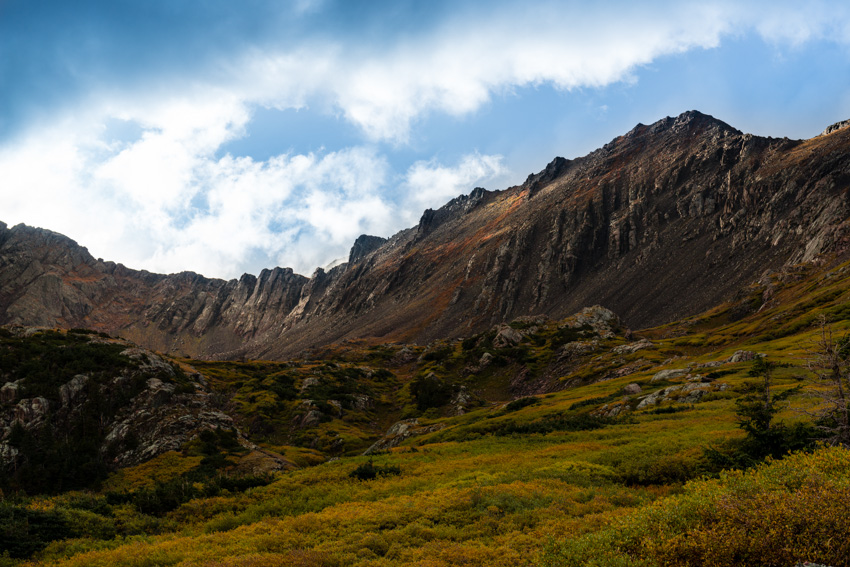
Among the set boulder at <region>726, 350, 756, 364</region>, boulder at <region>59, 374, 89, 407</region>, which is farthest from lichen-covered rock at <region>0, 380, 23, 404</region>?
boulder at <region>726, 350, 756, 364</region>

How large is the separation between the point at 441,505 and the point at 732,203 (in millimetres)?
190068

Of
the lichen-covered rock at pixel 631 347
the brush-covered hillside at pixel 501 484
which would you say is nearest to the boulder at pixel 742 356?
the brush-covered hillside at pixel 501 484

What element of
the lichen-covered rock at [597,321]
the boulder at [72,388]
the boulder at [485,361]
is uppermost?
the boulder at [72,388]

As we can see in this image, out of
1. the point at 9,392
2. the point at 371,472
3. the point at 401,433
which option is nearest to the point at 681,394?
the point at 401,433

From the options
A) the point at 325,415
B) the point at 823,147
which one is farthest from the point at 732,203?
the point at 325,415

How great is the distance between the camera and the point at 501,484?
2142cm

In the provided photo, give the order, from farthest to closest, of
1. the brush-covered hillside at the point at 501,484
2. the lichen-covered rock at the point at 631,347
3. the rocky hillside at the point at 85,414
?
1. the lichen-covered rock at the point at 631,347
2. the rocky hillside at the point at 85,414
3. the brush-covered hillside at the point at 501,484

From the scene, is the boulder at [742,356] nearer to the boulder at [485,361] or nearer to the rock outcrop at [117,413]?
the boulder at [485,361]

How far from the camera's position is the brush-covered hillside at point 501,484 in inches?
423

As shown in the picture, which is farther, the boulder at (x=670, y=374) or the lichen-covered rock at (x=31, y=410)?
the boulder at (x=670, y=374)

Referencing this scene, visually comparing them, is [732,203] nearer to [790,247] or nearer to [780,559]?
[790,247]

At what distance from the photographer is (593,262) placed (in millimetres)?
193625

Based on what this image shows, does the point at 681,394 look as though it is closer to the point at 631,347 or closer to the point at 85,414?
the point at 631,347

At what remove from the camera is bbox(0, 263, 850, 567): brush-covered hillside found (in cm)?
1074
